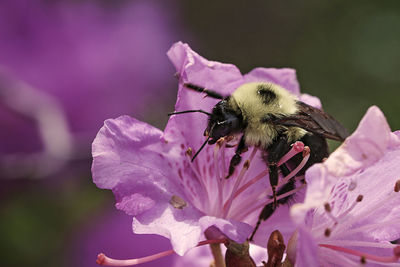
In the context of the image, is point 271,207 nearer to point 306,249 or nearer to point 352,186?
point 352,186

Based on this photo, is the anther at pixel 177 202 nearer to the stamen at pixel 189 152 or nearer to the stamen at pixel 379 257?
the stamen at pixel 189 152

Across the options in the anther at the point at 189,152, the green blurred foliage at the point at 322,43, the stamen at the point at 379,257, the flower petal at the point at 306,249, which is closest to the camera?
the flower petal at the point at 306,249

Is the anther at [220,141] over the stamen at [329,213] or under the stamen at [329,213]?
over

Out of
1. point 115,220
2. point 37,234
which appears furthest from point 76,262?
point 37,234

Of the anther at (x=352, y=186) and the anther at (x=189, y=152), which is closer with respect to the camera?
the anther at (x=352, y=186)

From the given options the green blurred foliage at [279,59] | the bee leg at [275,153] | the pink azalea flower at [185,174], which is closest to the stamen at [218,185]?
the pink azalea flower at [185,174]

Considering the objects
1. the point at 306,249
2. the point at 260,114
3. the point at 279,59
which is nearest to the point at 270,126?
the point at 260,114

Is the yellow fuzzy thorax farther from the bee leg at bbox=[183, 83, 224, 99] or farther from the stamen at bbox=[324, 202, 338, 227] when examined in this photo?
the stamen at bbox=[324, 202, 338, 227]
